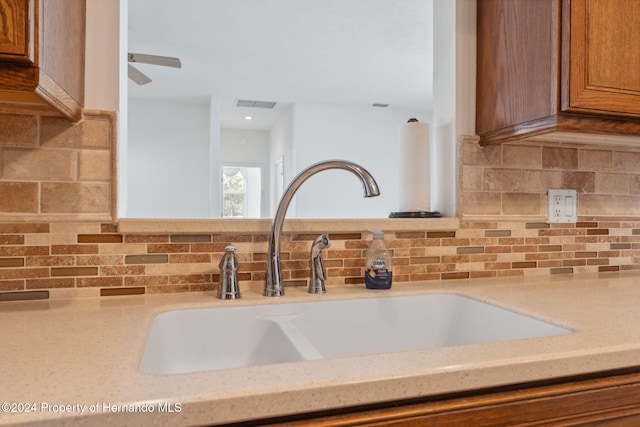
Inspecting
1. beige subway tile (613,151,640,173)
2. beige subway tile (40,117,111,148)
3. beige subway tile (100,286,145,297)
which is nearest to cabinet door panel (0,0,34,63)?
beige subway tile (40,117,111,148)

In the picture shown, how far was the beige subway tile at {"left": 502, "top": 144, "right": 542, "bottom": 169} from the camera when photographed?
132cm

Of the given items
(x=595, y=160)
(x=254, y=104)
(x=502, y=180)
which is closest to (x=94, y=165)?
(x=502, y=180)

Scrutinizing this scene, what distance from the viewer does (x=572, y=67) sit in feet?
3.34

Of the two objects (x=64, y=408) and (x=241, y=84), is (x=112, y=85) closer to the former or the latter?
(x=64, y=408)

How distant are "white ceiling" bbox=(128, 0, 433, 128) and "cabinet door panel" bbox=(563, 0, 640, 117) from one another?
75.5 inches

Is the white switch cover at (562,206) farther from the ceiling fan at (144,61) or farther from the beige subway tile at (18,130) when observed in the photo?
the ceiling fan at (144,61)

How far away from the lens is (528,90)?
1.12 m

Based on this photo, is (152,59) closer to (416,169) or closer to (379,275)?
(416,169)

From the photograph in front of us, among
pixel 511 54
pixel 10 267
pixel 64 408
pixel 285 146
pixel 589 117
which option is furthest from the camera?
pixel 285 146

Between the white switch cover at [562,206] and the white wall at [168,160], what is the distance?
441cm

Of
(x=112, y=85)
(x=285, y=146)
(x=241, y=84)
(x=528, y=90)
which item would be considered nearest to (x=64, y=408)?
(x=112, y=85)

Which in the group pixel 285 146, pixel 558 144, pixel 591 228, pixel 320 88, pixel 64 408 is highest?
pixel 320 88

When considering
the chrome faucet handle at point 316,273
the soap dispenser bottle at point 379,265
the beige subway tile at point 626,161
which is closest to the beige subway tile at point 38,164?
the chrome faucet handle at point 316,273

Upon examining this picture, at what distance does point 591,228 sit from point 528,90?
1.96ft
